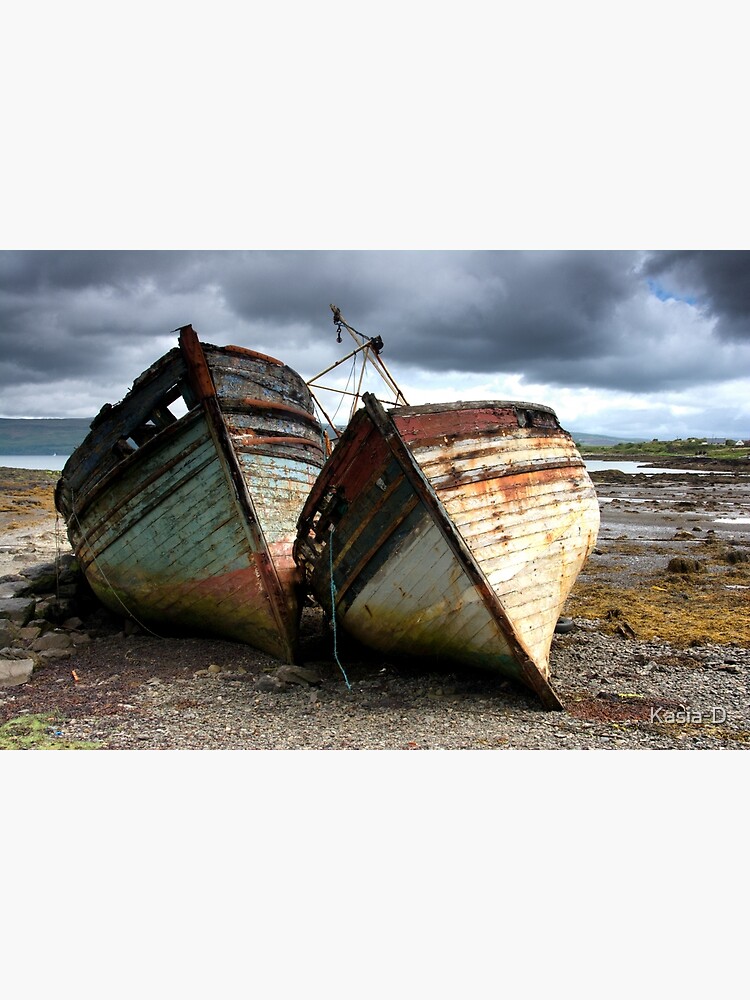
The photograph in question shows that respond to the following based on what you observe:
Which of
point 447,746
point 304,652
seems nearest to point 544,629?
point 447,746

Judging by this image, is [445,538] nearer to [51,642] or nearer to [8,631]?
[51,642]

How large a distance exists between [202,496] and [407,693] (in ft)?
9.31

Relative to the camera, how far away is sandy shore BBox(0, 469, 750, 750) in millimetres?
4973

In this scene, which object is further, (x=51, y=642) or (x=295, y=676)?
(x=51, y=642)

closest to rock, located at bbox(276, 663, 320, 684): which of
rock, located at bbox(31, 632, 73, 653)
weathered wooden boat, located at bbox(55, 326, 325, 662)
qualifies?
weathered wooden boat, located at bbox(55, 326, 325, 662)

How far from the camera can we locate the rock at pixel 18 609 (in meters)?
8.01

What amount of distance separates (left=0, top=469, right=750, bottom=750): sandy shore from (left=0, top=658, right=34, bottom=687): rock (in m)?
0.09

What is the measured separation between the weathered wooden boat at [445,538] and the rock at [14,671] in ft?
9.85

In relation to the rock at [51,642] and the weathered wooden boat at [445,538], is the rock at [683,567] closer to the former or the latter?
the weathered wooden boat at [445,538]

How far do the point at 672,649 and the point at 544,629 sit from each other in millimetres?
2166

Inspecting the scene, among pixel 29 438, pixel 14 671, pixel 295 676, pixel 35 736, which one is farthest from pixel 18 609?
pixel 29 438

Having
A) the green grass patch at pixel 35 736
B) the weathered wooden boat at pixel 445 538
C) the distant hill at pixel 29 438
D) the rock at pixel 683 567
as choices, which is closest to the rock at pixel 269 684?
the weathered wooden boat at pixel 445 538

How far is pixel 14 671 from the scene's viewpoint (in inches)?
262

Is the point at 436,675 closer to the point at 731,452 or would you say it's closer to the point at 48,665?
the point at 48,665
